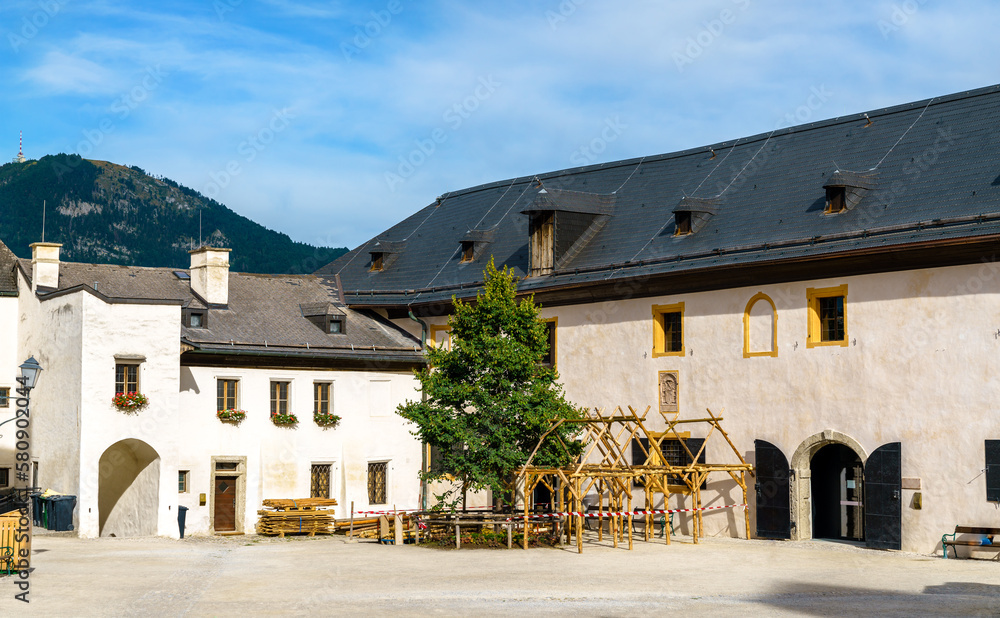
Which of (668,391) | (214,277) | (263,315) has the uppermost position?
(214,277)

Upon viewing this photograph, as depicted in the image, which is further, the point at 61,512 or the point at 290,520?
the point at 290,520

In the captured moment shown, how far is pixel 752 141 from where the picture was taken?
34.8 m

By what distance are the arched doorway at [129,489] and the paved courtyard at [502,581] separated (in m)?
4.21

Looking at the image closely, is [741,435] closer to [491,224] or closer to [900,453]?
[900,453]

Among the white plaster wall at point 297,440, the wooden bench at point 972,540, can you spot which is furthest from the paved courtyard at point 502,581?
the white plaster wall at point 297,440

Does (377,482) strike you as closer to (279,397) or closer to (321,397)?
(321,397)

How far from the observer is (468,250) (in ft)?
127

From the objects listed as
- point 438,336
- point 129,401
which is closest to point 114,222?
point 438,336

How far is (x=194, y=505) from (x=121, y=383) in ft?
13.4

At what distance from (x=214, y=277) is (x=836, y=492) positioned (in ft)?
62.8

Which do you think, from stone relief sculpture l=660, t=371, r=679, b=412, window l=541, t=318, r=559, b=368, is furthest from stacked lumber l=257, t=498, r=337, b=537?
stone relief sculpture l=660, t=371, r=679, b=412

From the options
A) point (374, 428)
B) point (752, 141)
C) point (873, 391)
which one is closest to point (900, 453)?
point (873, 391)

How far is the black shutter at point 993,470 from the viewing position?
25312mm

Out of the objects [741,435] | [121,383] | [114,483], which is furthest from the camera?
[114,483]
